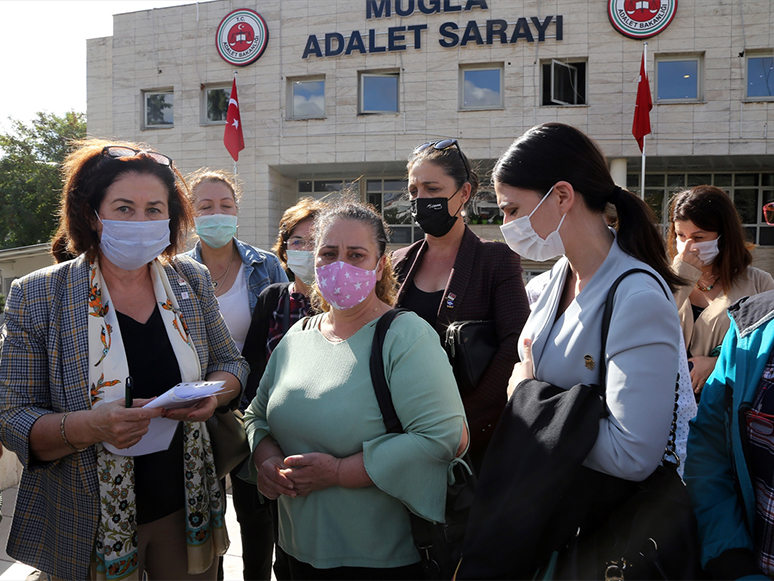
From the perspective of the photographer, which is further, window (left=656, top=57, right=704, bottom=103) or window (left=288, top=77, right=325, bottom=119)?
window (left=288, top=77, right=325, bottom=119)

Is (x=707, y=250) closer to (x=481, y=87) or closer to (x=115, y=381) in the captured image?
(x=115, y=381)

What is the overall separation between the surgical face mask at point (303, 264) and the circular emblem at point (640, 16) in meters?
17.8

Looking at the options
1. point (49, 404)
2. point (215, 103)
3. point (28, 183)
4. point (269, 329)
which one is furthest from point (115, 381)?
point (28, 183)

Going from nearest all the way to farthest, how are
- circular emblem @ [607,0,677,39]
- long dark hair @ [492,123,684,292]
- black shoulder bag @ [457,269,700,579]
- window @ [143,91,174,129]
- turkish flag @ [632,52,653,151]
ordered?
black shoulder bag @ [457,269,700,579], long dark hair @ [492,123,684,292], turkish flag @ [632,52,653,151], circular emblem @ [607,0,677,39], window @ [143,91,174,129]

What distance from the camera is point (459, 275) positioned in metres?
2.75

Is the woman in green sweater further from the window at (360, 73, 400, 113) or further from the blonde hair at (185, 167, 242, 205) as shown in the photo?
the window at (360, 73, 400, 113)

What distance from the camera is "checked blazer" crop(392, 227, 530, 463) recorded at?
8.30 ft

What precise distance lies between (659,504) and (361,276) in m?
1.32

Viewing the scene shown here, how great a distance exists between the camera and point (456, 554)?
1.92m

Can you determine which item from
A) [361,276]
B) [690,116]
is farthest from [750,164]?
[361,276]

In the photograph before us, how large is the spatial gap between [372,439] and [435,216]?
1401mm

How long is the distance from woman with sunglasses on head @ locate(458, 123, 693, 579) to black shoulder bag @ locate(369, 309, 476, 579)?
1.13ft

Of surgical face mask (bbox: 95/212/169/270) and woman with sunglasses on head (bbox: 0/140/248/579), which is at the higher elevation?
A: surgical face mask (bbox: 95/212/169/270)

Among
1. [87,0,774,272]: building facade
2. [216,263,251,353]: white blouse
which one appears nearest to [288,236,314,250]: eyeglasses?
[216,263,251,353]: white blouse
